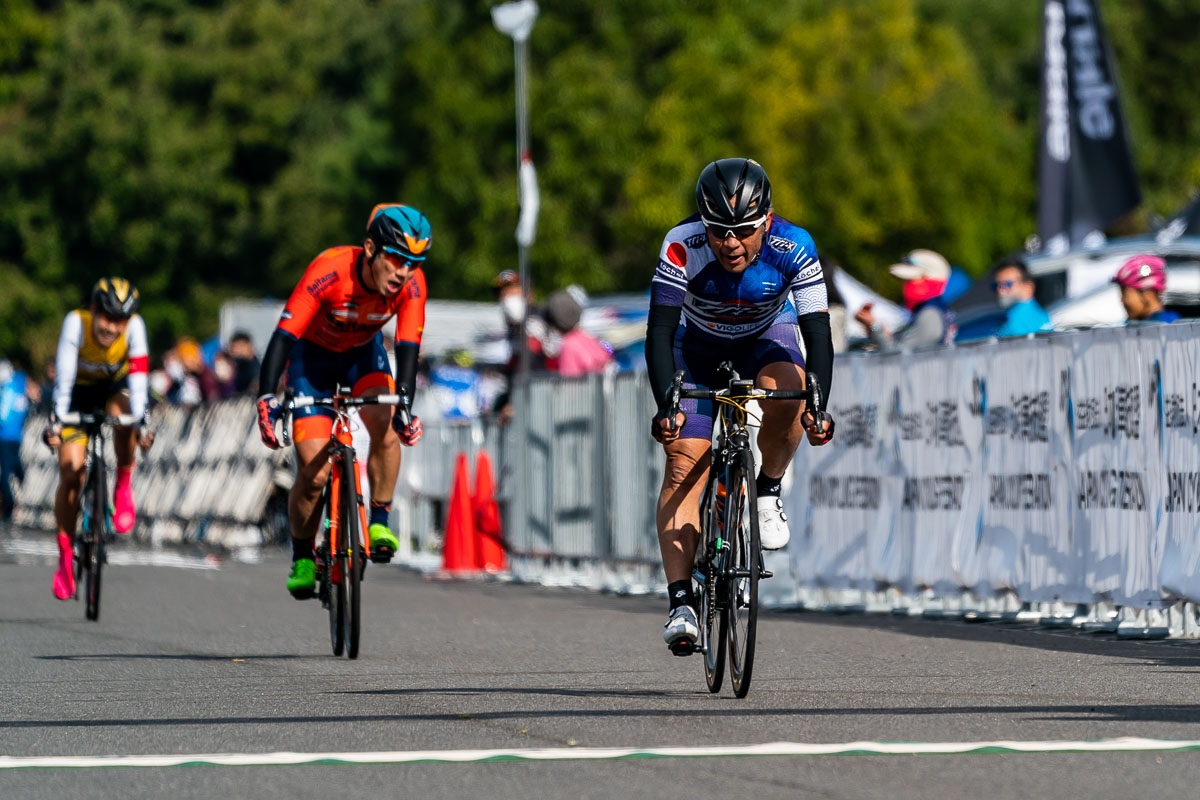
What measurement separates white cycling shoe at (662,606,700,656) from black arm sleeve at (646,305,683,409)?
805 millimetres

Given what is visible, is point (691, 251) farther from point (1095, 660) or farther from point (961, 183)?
point (961, 183)

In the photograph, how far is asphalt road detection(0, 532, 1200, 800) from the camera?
6535 millimetres

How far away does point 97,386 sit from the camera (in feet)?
47.2

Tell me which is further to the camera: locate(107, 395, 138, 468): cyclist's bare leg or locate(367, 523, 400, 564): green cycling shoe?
locate(107, 395, 138, 468): cyclist's bare leg

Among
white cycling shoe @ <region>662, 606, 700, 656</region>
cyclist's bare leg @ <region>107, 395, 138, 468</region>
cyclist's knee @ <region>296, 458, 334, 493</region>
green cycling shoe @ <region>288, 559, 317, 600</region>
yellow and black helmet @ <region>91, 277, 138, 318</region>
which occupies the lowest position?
white cycling shoe @ <region>662, 606, 700, 656</region>

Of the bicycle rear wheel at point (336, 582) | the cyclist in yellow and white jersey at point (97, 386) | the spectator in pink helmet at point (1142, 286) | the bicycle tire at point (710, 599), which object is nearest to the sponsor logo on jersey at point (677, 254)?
the bicycle tire at point (710, 599)

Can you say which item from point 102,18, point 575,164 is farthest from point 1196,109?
point 102,18

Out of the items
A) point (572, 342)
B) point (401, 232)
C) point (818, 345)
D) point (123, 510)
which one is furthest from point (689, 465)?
point (572, 342)

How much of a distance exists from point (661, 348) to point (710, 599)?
3.31 ft

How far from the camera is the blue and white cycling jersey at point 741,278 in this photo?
8672mm

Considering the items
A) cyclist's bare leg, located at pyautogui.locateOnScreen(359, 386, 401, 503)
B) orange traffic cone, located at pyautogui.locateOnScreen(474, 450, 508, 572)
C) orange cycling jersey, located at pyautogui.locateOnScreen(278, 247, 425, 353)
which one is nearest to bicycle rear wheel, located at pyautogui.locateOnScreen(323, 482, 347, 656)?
cyclist's bare leg, located at pyautogui.locateOnScreen(359, 386, 401, 503)

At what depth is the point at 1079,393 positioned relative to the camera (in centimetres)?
1176

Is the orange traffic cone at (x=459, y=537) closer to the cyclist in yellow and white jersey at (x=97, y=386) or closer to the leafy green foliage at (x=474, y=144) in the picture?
the cyclist in yellow and white jersey at (x=97, y=386)

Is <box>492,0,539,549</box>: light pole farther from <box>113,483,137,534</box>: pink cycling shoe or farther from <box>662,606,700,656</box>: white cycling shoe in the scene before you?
<box>662,606,700,656</box>: white cycling shoe
